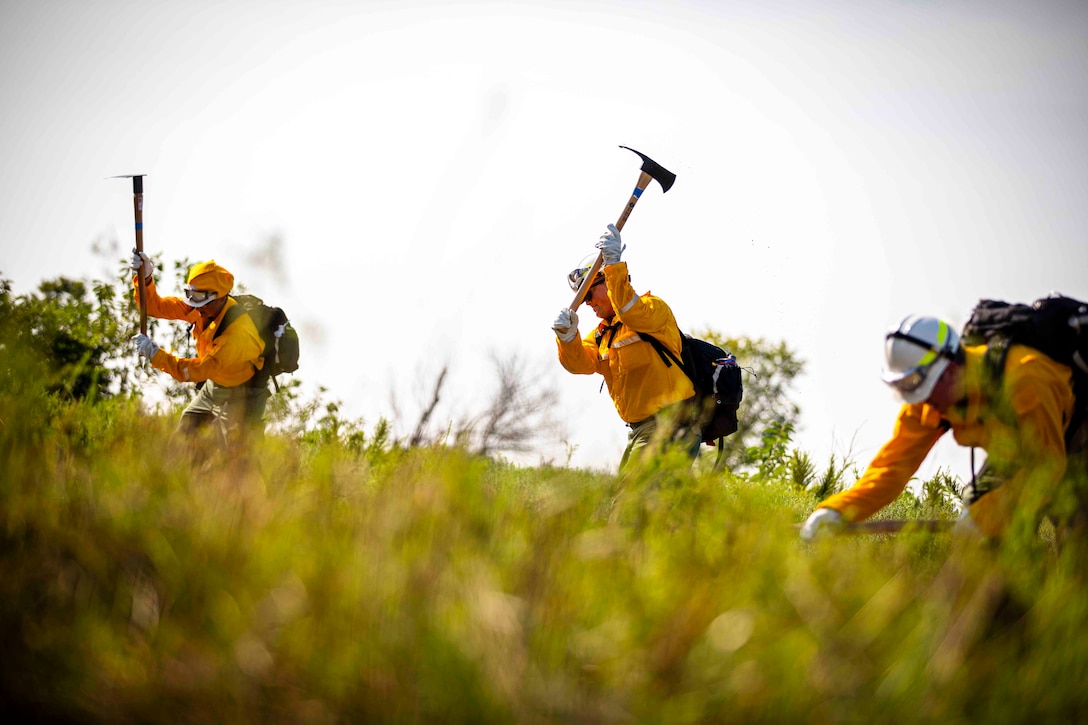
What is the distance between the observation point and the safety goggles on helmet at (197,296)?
6793 mm

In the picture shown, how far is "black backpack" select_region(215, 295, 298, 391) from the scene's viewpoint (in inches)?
274

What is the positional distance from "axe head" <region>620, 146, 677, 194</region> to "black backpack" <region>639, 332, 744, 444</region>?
1523 mm

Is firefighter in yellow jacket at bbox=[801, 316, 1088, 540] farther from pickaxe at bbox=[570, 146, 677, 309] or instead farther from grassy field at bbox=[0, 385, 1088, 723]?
pickaxe at bbox=[570, 146, 677, 309]

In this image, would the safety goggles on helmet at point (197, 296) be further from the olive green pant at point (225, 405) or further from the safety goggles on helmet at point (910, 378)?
the safety goggles on helmet at point (910, 378)

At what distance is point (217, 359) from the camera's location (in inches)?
263

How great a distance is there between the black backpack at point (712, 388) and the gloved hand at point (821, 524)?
211cm

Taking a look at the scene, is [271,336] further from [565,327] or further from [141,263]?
[565,327]

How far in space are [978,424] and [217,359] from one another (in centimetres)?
547

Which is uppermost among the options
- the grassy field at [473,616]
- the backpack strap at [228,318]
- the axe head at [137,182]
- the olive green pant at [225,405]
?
the axe head at [137,182]

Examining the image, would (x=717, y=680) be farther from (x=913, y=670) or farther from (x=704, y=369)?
(x=704, y=369)

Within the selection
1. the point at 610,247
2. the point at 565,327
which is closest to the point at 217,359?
the point at 565,327

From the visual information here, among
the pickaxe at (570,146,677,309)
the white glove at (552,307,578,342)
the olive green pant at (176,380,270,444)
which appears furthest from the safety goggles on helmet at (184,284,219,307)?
the pickaxe at (570,146,677,309)

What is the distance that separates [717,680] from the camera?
7.02 feet

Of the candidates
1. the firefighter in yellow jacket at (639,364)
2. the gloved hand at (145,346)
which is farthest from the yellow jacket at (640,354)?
the gloved hand at (145,346)
